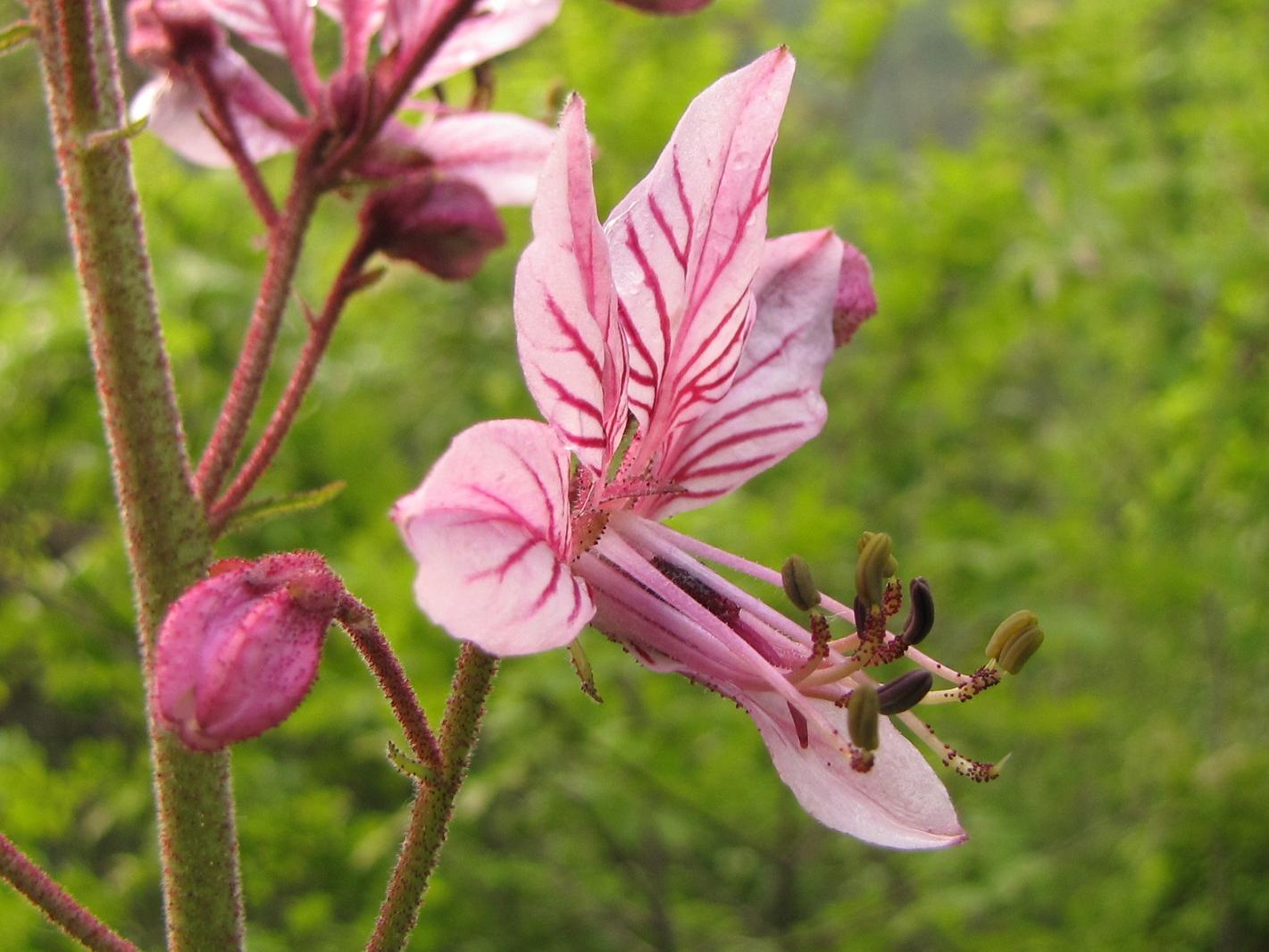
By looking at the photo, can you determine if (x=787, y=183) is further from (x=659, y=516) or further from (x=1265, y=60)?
(x=659, y=516)

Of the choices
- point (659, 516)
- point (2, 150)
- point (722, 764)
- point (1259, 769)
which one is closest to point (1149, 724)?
point (1259, 769)

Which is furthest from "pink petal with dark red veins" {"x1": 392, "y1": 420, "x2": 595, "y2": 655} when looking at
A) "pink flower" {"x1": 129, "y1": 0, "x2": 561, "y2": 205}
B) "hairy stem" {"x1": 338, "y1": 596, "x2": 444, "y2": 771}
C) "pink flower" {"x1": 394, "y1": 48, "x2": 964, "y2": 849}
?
"pink flower" {"x1": 129, "y1": 0, "x2": 561, "y2": 205}

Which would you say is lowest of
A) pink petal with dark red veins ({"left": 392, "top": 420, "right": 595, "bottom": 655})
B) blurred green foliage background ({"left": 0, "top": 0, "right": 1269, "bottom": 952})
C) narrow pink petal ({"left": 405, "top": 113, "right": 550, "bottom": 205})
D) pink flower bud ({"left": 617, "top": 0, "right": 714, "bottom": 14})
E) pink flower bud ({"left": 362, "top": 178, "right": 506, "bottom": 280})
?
blurred green foliage background ({"left": 0, "top": 0, "right": 1269, "bottom": 952})

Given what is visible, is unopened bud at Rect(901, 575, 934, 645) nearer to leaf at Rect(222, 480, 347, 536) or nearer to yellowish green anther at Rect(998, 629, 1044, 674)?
yellowish green anther at Rect(998, 629, 1044, 674)

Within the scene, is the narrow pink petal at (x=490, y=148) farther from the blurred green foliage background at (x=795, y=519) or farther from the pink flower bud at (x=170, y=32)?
the blurred green foliage background at (x=795, y=519)

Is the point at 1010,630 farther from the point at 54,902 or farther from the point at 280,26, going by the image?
the point at 280,26

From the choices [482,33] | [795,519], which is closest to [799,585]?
[482,33]
